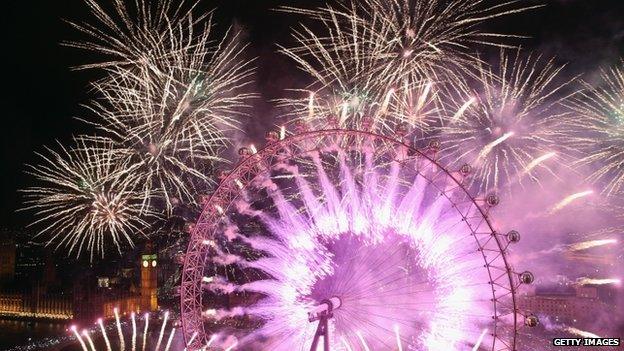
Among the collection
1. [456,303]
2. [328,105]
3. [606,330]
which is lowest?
[606,330]

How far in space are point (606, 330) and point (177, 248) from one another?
25105 mm

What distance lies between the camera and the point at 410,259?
1944 cm

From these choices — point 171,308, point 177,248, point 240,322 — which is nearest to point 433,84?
point 240,322

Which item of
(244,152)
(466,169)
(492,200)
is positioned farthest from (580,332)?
(244,152)

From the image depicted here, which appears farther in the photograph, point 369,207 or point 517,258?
point 517,258

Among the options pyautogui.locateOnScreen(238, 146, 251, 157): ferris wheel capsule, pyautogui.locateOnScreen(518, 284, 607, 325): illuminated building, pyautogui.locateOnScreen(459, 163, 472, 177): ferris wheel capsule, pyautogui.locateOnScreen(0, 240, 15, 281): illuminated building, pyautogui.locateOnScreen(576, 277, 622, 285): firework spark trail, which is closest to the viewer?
pyautogui.locateOnScreen(459, 163, 472, 177): ferris wheel capsule

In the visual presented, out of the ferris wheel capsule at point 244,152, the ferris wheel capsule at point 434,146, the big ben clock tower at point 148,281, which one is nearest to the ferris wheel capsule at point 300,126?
the ferris wheel capsule at point 244,152

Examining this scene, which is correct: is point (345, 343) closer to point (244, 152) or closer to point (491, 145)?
point (244, 152)

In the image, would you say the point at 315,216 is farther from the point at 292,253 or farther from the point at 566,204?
the point at 566,204

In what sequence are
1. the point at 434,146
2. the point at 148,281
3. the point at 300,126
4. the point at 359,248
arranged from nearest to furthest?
the point at 434,146, the point at 300,126, the point at 359,248, the point at 148,281

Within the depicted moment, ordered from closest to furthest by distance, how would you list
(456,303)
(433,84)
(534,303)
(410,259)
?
(456,303) → (433,84) → (410,259) → (534,303)

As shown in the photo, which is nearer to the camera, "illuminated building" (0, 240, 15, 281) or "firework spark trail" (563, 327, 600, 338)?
"firework spark trail" (563, 327, 600, 338)

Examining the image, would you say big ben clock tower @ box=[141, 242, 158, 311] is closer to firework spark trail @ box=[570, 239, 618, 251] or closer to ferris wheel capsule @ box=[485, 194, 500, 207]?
ferris wheel capsule @ box=[485, 194, 500, 207]

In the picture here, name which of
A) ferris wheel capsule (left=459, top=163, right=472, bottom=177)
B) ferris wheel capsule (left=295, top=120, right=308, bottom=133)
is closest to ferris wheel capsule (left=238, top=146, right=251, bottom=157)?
ferris wheel capsule (left=295, top=120, right=308, bottom=133)
